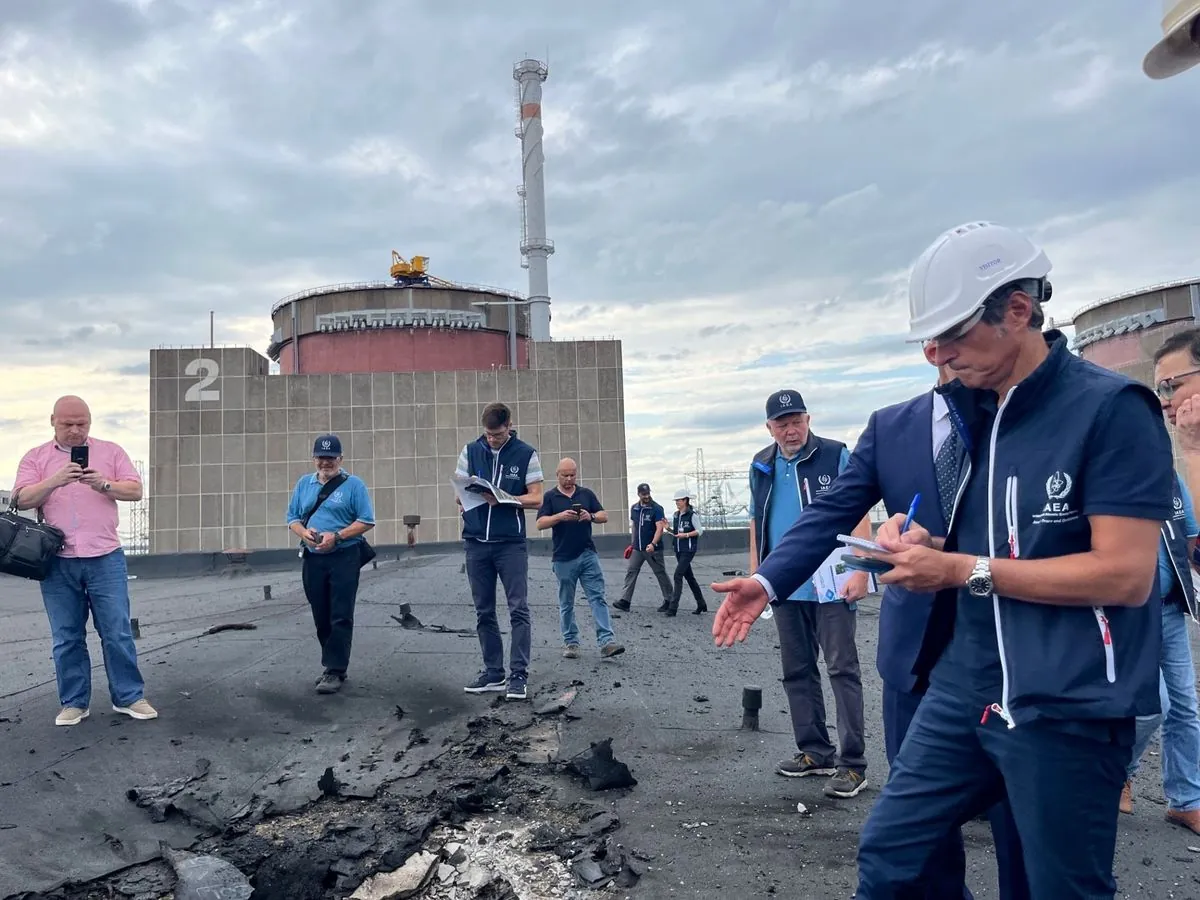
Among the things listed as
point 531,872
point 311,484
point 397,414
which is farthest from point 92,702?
point 397,414

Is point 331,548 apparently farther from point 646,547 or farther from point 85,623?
point 646,547

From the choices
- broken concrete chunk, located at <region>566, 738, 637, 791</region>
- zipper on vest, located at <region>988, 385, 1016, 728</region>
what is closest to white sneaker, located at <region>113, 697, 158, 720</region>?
broken concrete chunk, located at <region>566, 738, 637, 791</region>

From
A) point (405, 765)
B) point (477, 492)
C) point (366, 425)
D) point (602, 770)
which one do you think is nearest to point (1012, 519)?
point (602, 770)

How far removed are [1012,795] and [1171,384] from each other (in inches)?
Answer: 93.3

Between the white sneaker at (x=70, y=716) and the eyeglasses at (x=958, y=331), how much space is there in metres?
5.88

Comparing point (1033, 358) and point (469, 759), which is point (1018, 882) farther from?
point (469, 759)

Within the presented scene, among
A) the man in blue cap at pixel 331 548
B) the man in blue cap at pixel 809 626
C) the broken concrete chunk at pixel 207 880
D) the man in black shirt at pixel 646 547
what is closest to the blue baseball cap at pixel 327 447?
the man in blue cap at pixel 331 548

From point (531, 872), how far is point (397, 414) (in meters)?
33.8

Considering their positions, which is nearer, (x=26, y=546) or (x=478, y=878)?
(x=478, y=878)

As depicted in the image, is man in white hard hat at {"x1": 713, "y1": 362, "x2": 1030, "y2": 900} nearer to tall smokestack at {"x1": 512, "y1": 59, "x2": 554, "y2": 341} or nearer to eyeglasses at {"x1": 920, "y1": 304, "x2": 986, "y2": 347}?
eyeglasses at {"x1": 920, "y1": 304, "x2": 986, "y2": 347}

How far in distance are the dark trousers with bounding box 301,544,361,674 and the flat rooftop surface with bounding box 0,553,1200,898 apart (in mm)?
329

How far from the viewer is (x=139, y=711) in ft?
20.4

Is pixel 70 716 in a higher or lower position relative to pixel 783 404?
lower

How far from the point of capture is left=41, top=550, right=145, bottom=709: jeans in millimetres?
6051
